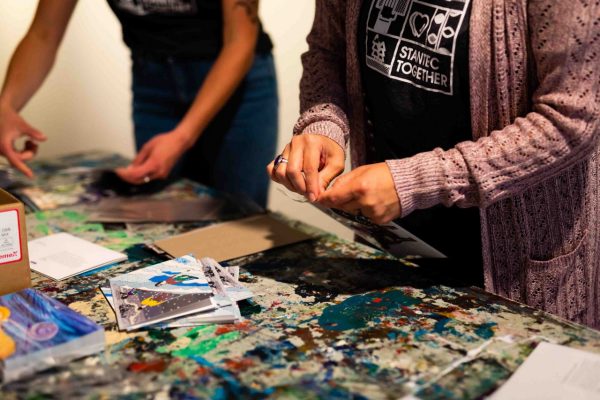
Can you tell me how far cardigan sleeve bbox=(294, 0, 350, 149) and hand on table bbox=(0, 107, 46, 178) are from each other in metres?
0.80

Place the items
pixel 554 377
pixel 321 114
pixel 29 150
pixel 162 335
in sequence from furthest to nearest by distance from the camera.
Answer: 1. pixel 29 150
2. pixel 321 114
3. pixel 162 335
4. pixel 554 377

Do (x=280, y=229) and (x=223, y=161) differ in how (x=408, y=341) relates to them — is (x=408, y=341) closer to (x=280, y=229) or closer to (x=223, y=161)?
(x=280, y=229)

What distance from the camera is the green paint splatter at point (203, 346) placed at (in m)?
0.96

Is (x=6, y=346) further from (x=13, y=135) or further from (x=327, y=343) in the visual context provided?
(x=13, y=135)

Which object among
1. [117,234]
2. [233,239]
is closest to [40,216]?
[117,234]

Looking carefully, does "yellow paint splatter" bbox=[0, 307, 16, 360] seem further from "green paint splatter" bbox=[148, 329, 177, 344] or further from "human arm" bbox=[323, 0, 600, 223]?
"human arm" bbox=[323, 0, 600, 223]

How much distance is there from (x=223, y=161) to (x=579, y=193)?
1.02 meters

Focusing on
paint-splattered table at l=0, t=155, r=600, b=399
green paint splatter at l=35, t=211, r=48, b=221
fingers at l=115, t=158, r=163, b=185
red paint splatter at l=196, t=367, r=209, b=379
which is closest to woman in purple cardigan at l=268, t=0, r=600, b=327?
paint-splattered table at l=0, t=155, r=600, b=399

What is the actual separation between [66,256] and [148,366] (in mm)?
489

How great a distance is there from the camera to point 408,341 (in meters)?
0.99

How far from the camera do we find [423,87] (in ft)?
3.82

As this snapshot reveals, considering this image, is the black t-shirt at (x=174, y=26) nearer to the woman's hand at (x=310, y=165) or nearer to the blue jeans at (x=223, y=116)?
the blue jeans at (x=223, y=116)

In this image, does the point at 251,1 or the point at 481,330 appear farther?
the point at 251,1

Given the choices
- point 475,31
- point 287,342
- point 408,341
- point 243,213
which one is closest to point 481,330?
point 408,341
